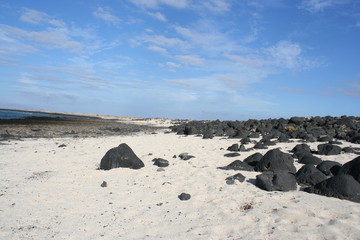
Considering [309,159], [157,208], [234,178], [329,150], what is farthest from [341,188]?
[329,150]

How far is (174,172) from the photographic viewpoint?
26.9 feet

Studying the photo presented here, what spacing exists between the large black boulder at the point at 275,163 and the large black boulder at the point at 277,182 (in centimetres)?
120

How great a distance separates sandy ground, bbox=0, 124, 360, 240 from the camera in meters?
4.39

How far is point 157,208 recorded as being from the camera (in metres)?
5.54

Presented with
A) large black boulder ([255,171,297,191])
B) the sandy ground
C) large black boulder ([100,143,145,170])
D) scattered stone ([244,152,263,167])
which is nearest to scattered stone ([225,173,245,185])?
the sandy ground

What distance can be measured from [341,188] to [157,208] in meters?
3.70

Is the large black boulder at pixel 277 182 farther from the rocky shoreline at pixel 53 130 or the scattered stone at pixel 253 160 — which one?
the rocky shoreline at pixel 53 130

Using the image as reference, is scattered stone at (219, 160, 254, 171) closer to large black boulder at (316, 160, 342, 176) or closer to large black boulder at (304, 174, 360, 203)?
large black boulder at (316, 160, 342, 176)

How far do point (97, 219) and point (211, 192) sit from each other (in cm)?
256

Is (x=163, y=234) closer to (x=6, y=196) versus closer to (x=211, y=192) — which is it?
(x=211, y=192)

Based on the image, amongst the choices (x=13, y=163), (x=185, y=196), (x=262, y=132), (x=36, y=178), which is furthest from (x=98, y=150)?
(x=262, y=132)

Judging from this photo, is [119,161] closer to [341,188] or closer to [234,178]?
[234,178]

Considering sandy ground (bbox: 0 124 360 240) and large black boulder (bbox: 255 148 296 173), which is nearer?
sandy ground (bbox: 0 124 360 240)

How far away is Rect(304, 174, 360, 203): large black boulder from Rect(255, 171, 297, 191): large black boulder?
427 mm
